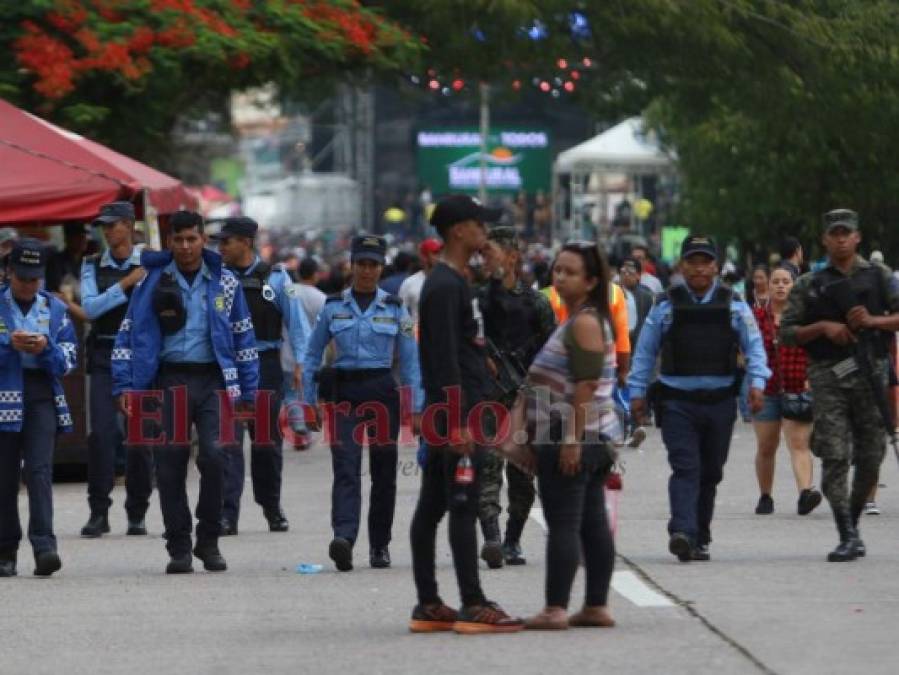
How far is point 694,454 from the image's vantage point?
12547mm

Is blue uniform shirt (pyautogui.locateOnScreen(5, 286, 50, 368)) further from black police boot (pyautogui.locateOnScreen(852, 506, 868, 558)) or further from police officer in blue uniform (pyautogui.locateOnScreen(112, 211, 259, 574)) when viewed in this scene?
black police boot (pyautogui.locateOnScreen(852, 506, 868, 558))

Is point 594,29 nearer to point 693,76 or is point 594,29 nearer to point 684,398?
point 693,76

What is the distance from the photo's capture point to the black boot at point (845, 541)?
1248 centimetres

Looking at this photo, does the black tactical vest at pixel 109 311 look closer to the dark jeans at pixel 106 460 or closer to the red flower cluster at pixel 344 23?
the dark jeans at pixel 106 460

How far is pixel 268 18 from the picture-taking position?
79.1 feet

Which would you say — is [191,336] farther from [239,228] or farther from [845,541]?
[845,541]

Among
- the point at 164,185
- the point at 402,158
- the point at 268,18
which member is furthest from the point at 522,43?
the point at 402,158

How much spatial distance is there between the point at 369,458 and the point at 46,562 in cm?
173

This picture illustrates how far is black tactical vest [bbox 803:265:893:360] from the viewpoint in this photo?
12586 mm

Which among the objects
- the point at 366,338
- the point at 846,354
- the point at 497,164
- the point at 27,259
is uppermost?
the point at 497,164

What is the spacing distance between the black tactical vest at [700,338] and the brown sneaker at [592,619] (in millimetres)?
2798

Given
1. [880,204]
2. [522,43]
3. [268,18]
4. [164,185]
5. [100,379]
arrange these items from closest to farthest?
[100,379] → [164,185] → [268,18] → [522,43] → [880,204]

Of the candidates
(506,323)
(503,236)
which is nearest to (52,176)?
(503,236)

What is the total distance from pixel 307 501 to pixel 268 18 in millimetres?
7817
